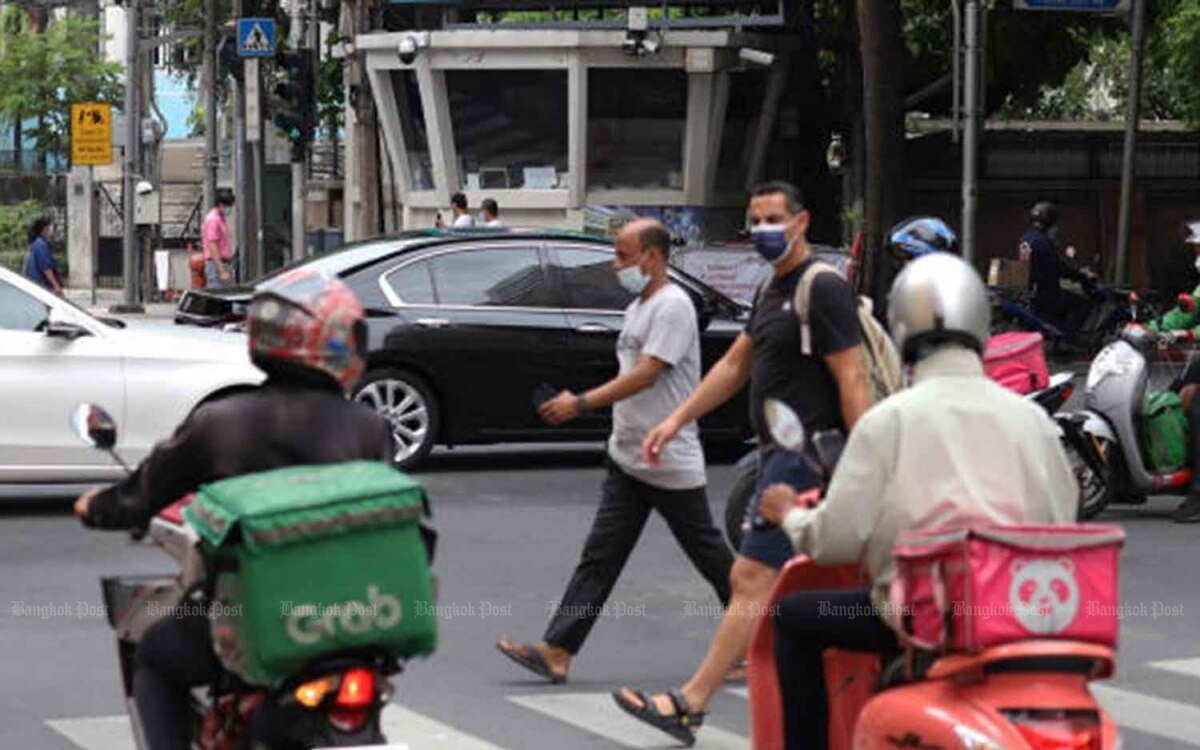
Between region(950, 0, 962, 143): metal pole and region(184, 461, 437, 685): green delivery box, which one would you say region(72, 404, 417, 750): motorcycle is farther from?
region(950, 0, 962, 143): metal pole

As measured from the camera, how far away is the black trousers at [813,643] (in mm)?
6516

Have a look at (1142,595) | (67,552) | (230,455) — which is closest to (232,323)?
(67,552)

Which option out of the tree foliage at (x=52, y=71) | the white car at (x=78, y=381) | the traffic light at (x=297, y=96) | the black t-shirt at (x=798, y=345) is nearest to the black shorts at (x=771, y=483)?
the black t-shirt at (x=798, y=345)

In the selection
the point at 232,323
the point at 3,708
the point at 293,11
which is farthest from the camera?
the point at 293,11

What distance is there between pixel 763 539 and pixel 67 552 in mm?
6232

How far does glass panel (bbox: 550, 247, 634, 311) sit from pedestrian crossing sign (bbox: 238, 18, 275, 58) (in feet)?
57.5

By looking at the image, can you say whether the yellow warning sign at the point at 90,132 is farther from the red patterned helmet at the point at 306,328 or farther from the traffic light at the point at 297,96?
the red patterned helmet at the point at 306,328

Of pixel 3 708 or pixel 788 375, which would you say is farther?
pixel 3 708

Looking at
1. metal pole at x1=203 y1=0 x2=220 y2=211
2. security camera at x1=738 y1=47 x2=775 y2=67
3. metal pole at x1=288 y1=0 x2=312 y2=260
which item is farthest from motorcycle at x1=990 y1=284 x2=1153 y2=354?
metal pole at x1=203 y1=0 x2=220 y2=211

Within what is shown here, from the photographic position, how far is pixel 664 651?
11086 millimetres

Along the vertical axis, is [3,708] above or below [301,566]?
below

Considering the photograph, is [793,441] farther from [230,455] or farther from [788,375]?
[788,375]

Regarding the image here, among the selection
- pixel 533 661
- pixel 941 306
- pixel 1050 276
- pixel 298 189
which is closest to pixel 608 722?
pixel 533 661

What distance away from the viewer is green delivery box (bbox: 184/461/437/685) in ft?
19.0
